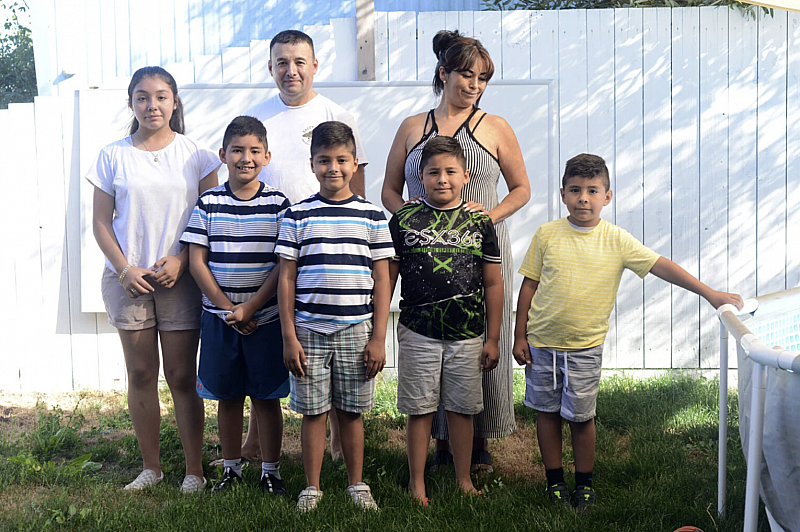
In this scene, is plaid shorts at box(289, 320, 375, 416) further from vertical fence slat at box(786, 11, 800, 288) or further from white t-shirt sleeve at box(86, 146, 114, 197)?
vertical fence slat at box(786, 11, 800, 288)

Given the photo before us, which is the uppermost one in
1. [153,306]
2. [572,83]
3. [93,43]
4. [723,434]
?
[93,43]

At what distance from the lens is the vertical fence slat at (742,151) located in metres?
4.95

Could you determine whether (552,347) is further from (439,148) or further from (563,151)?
(563,151)

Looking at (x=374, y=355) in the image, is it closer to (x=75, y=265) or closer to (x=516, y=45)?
(x=516, y=45)

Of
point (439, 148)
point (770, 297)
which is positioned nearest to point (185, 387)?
point (439, 148)

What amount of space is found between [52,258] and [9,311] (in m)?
0.49

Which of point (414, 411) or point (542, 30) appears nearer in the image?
point (414, 411)

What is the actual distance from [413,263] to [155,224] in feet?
3.71

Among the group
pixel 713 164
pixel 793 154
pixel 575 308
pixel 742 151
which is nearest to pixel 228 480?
pixel 575 308

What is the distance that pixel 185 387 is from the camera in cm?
309

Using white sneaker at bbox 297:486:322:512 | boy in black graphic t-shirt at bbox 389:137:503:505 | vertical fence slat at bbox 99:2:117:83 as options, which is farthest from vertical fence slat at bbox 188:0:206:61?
white sneaker at bbox 297:486:322:512

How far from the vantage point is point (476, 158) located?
309 centimetres

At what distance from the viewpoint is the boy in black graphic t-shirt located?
281cm

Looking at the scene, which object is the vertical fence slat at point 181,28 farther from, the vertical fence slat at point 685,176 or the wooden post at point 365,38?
the vertical fence slat at point 685,176
